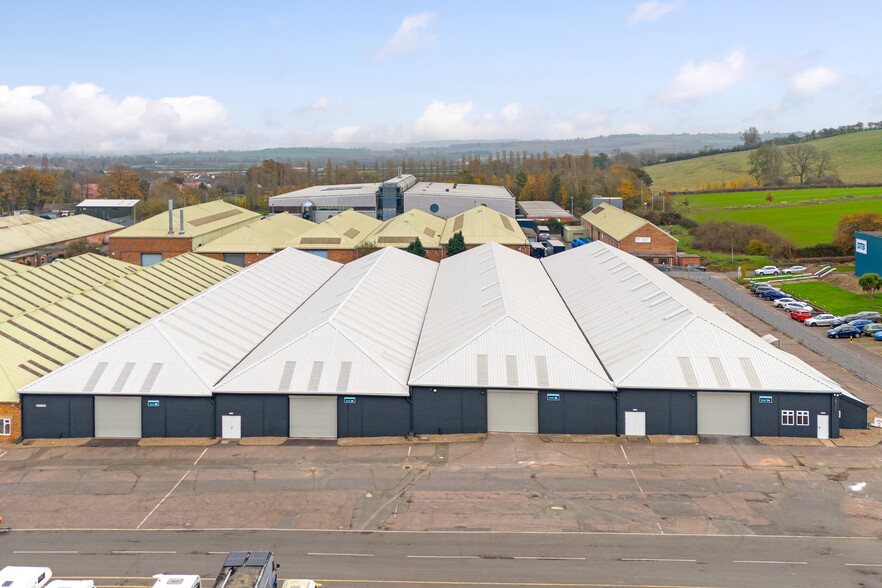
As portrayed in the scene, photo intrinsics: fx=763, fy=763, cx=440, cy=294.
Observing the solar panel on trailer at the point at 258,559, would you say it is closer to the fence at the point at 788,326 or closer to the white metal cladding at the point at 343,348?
the white metal cladding at the point at 343,348

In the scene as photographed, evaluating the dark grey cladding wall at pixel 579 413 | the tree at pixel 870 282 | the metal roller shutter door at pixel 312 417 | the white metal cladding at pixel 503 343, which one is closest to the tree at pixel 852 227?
the tree at pixel 870 282

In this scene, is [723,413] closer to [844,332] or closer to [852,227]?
[844,332]

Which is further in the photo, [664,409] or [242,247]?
[242,247]

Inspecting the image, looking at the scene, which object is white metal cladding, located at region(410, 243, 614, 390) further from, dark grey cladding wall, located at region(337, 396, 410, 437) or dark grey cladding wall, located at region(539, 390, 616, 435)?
dark grey cladding wall, located at region(337, 396, 410, 437)

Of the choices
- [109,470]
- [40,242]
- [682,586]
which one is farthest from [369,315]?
[40,242]

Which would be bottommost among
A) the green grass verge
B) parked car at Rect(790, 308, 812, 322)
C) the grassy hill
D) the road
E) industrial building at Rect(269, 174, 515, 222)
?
the road

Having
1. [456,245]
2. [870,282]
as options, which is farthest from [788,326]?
[456,245]

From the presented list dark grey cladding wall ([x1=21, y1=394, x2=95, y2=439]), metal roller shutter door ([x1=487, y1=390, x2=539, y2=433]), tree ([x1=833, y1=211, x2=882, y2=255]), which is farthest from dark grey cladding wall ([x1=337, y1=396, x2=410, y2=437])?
tree ([x1=833, y1=211, x2=882, y2=255])
